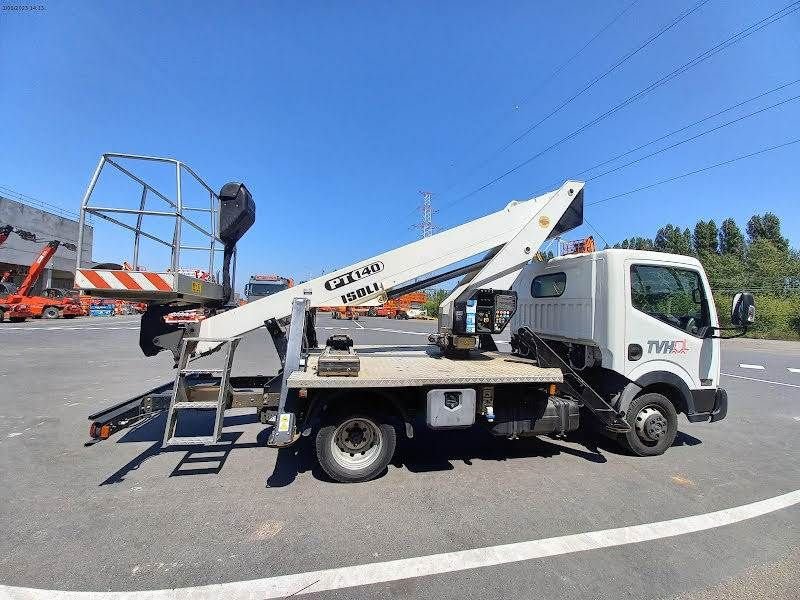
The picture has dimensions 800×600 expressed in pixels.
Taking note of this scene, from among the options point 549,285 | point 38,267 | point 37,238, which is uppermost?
point 37,238

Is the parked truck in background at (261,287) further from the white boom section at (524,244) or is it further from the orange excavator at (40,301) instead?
the white boom section at (524,244)

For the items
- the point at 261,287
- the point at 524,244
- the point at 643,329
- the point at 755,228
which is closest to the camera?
the point at 643,329

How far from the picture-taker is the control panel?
511 cm

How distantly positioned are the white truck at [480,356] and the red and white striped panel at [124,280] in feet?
0.11

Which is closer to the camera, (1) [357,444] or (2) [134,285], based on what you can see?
(2) [134,285]

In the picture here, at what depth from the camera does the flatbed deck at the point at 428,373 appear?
3.88 meters

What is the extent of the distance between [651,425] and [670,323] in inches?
51.8

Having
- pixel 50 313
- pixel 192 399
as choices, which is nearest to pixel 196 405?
pixel 192 399

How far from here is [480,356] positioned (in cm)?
559

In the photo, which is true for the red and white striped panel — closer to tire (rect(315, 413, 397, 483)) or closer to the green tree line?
tire (rect(315, 413, 397, 483))

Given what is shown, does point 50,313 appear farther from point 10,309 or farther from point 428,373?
point 428,373

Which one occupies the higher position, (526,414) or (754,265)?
(754,265)

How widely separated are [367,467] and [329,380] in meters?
1.09

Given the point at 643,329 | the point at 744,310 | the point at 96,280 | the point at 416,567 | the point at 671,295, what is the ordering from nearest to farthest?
the point at 416,567 < the point at 96,280 < the point at 744,310 < the point at 643,329 < the point at 671,295
